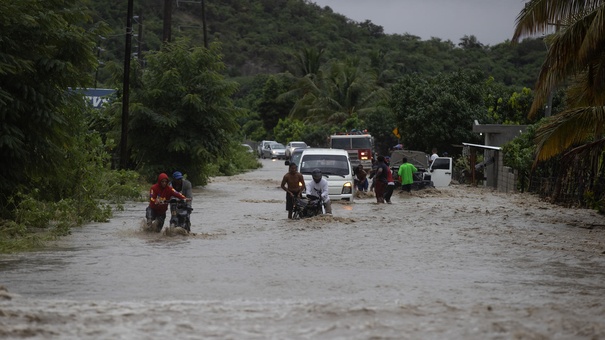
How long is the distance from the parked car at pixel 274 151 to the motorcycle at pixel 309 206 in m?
53.8

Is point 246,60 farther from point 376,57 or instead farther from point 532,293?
point 532,293

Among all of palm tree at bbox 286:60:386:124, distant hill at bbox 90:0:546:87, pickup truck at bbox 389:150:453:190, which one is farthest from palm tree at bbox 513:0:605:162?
distant hill at bbox 90:0:546:87

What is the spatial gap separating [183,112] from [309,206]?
13.8m

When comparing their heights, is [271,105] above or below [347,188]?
above

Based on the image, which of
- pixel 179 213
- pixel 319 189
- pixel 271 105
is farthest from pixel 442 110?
pixel 271 105

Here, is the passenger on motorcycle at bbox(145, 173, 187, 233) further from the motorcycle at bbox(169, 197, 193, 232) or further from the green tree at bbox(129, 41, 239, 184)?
the green tree at bbox(129, 41, 239, 184)

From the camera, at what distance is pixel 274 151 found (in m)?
80.0

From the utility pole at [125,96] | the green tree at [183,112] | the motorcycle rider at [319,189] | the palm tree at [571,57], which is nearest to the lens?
the palm tree at [571,57]

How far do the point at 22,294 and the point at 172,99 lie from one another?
24731 millimetres

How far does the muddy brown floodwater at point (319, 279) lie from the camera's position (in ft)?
32.9

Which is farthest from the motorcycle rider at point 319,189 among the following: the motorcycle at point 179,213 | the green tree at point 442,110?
the green tree at point 442,110

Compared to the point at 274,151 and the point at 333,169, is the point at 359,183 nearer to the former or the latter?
the point at 333,169

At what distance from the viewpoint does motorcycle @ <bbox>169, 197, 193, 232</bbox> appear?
19000 mm

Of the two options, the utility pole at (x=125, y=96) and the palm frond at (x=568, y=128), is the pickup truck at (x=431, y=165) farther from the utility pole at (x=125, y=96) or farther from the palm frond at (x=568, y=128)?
the palm frond at (x=568, y=128)
